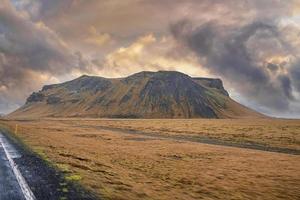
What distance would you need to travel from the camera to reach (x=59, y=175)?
62.5 feet

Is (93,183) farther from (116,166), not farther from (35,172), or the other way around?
(116,166)

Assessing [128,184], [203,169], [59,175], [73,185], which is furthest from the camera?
[203,169]

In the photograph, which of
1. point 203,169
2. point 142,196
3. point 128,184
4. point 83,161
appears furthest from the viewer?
point 83,161

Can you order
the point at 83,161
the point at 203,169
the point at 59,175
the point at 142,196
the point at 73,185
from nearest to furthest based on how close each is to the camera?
the point at 142,196
the point at 73,185
the point at 59,175
the point at 203,169
the point at 83,161

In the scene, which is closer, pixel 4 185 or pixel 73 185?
pixel 4 185

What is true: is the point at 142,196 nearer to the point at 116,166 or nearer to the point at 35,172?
the point at 35,172

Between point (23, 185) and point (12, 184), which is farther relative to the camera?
point (12, 184)

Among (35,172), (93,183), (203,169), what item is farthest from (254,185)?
(35,172)

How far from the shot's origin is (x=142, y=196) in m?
15.0

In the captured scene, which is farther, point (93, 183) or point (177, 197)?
point (93, 183)

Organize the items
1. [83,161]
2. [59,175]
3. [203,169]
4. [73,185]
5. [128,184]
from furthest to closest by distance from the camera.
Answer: [83,161]
[203,169]
[59,175]
[128,184]
[73,185]

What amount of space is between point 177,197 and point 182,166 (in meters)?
10.7

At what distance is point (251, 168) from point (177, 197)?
42.1 feet

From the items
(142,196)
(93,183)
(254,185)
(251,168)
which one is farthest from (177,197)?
(251,168)
